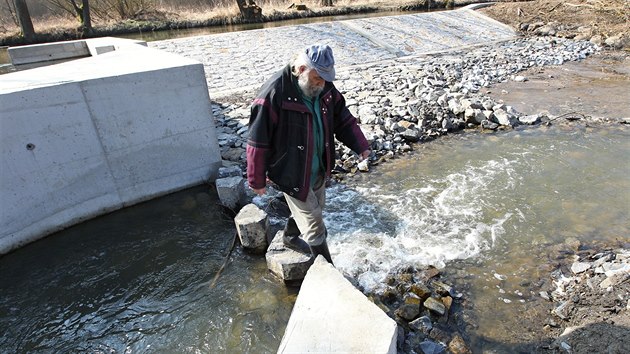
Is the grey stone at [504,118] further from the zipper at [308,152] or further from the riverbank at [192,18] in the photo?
the riverbank at [192,18]

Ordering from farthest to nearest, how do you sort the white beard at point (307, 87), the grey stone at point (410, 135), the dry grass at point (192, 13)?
the dry grass at point (192, 13) < the grey stone at point (410, 135) < the white beard at point (307, 87)

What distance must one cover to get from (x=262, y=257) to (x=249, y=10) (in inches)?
918

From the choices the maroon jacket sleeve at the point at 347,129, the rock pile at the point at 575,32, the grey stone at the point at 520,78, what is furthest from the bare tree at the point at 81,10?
the maroon jacket sleeve at the point at 347,129

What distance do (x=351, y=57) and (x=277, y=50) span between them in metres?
2.60

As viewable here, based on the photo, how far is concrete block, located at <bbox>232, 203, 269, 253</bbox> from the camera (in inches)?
166

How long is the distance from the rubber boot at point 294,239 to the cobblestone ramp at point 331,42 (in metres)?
6.78

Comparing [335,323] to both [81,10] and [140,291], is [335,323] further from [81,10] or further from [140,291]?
[81,10]

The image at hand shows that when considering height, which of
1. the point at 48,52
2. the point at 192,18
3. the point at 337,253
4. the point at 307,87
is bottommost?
the point at 337,253

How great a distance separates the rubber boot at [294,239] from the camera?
12.6 ft

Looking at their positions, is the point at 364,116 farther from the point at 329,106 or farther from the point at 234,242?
the point at 329,106

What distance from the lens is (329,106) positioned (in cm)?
304

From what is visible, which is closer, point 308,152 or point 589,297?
point 308,152

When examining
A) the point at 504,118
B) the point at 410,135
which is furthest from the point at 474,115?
the point at 410,135

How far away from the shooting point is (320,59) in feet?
8.46
